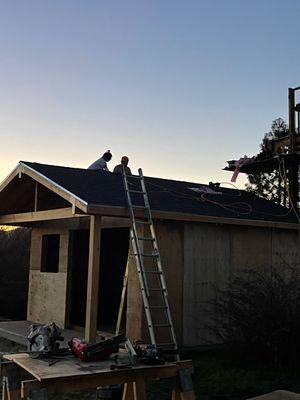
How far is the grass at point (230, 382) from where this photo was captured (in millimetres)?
6906

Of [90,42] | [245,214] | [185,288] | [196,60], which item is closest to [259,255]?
[245,214]

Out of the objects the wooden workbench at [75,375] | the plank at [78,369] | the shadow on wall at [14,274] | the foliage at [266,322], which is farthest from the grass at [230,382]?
the shadow on wall at [14,274]

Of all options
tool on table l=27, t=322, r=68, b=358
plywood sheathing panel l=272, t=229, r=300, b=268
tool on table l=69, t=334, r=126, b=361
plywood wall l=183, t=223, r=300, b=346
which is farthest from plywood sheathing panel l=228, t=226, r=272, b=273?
tool on table l=27, t=322, r=68, b=358

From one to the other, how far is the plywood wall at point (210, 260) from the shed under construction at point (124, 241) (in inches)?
0.8

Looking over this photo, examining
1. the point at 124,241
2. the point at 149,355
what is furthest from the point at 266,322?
the point at 124,241

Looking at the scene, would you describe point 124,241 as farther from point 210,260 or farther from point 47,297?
point 210,260

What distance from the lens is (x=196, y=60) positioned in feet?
44.3

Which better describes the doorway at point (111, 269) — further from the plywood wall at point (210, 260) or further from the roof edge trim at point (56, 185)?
the plywood wall at point (210, 260)

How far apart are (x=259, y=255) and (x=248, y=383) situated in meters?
4.12

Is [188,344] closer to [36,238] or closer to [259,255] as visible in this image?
[259,255]

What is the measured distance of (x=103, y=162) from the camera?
41.2 feet

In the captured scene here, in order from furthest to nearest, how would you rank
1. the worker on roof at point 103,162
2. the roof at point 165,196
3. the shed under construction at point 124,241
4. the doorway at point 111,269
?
1. the doorway at point 111,269
2. the worker on roof at point 103,162
3. the roof at point 165,196
4. the shed under construction at point 124,241

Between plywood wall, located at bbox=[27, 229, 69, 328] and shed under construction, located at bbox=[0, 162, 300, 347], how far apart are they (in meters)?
0.03

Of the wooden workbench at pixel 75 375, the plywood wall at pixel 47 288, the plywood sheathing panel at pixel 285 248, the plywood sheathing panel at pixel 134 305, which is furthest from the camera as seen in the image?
the plywood wall at pixel 47 288
